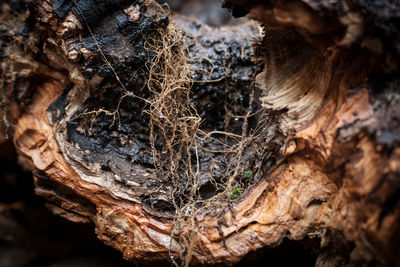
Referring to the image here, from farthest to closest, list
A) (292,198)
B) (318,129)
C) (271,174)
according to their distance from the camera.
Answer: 1. (271,174)
2. (292,198)
3. (318,129)

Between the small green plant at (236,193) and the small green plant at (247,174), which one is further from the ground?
the small green plant at (247,174)

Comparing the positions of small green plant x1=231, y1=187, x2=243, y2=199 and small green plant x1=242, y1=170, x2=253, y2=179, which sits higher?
small green plant x1=242, y1=170, x2=253, y2=179

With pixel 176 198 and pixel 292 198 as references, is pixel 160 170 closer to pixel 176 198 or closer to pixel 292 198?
pixel 176 198

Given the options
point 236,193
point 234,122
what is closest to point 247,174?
point 236,193

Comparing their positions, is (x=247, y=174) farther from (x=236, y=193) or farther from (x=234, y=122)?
(x=234, y=122)

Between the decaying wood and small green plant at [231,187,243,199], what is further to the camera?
small green plant at [231,187,243,199]

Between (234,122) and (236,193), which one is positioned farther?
(234,122)

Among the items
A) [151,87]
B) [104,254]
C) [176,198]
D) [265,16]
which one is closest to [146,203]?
[176,198]

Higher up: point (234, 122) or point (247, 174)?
point (234, 122)
